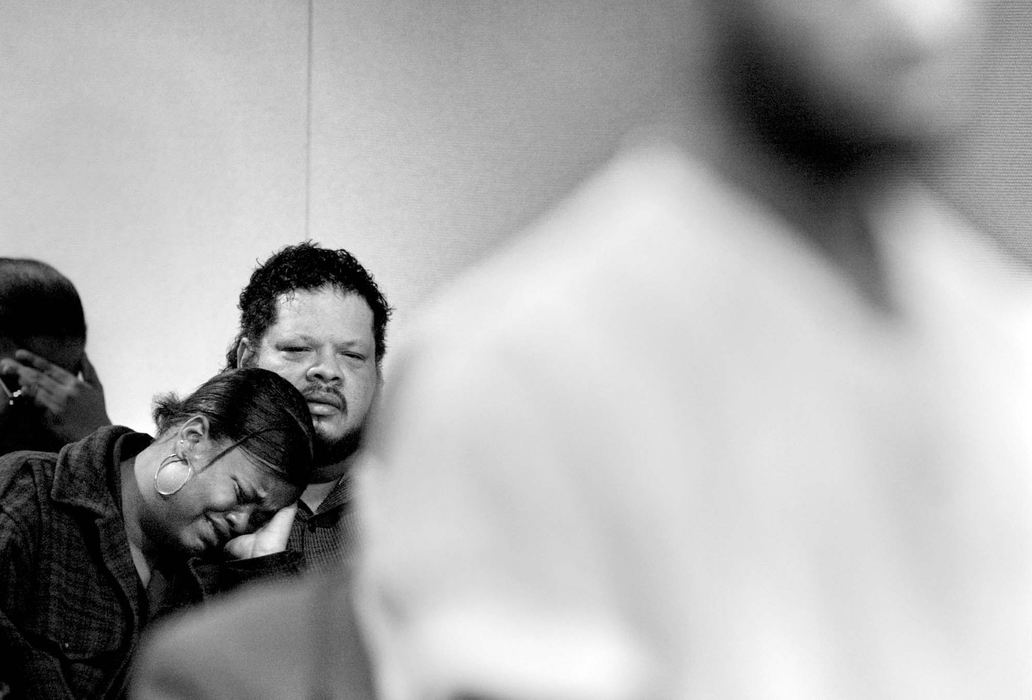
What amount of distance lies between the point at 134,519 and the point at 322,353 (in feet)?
0.99

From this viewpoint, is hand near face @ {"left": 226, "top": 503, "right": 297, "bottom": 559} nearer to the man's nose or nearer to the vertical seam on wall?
the man's nose

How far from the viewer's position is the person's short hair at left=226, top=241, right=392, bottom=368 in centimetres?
157

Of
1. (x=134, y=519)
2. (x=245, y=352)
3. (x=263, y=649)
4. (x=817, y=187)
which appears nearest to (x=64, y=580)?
(x=134, y=519)

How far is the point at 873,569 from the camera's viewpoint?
0.79 ft

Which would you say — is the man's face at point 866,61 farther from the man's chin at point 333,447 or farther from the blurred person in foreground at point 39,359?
the blurred person in foreground at point 39,359

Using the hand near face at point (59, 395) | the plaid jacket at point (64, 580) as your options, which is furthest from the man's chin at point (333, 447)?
the hand near face at point (59, 395)

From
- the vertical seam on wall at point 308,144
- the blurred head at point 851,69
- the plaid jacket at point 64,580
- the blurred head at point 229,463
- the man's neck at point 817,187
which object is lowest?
the man's neck at point 817,187

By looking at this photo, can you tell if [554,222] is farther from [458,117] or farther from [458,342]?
[458,117]

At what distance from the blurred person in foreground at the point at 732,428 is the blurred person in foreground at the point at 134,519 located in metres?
1.12

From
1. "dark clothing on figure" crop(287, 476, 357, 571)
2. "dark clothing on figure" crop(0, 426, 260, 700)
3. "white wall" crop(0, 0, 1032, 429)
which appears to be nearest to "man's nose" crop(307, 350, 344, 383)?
"dark clothing on figure" crop(287, 476, 357, 571)

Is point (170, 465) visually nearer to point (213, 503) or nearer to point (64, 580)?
point (213, 503)

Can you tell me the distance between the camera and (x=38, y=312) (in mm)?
1691

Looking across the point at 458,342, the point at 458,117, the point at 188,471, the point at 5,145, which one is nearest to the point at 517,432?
the point at 458,342

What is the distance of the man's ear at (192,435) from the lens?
146 cm
